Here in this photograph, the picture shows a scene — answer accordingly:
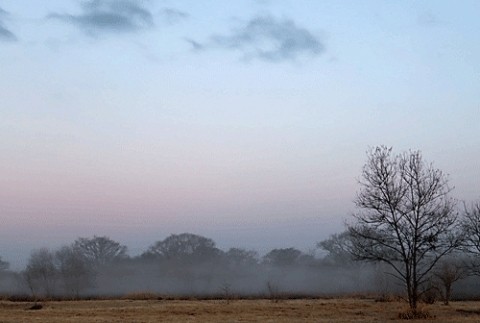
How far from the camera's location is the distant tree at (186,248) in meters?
139

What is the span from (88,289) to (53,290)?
10.7m

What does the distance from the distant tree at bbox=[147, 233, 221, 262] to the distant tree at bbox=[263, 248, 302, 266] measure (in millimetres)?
15034

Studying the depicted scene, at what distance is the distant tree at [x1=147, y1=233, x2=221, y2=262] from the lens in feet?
455

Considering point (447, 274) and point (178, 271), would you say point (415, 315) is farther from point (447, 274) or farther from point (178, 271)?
point (178, 271)

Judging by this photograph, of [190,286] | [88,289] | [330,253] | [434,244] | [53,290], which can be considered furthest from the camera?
[330,253]

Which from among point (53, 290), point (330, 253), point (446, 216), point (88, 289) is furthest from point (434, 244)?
point (330, 253)

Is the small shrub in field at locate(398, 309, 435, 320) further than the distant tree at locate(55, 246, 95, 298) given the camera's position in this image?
No

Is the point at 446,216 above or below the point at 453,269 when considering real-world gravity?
above

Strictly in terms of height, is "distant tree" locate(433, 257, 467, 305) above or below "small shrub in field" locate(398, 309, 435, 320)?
above

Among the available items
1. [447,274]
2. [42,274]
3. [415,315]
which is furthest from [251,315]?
[42,274]

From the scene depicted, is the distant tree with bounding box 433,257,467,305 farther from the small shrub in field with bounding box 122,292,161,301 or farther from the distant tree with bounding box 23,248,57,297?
the distant tree with bounding box 23,248,57,297

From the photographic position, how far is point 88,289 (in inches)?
3979

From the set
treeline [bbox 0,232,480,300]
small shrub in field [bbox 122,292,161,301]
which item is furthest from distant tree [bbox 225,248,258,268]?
small shrub in field [bbox 122,292,161,301]

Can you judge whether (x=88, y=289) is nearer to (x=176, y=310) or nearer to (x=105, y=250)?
(x=105, y=250)
